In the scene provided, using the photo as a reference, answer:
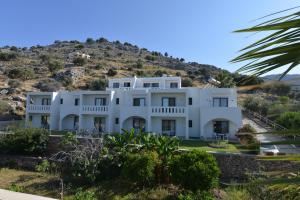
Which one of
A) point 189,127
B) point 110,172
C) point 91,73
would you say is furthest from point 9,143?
point 91,73

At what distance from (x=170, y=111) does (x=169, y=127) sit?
5.86 feet

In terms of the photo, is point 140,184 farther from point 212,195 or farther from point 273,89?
point 273,89

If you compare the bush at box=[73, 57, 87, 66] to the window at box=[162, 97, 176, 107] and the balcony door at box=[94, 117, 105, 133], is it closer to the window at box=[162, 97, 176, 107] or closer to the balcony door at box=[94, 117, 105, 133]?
the balcony door at box=[94, 117, 105, 133]

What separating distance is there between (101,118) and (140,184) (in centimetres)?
1744

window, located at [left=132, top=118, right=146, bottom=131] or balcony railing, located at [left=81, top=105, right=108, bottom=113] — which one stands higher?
balcony railing, located at [left=81, top=105, right=108, bottom=113]

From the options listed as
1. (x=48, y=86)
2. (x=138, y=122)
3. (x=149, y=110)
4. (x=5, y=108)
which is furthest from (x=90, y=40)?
(x=149, y=110)

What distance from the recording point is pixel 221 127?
2830 cm

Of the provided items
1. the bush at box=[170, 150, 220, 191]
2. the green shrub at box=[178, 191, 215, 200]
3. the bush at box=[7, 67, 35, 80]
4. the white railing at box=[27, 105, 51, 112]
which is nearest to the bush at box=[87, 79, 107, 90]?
the bush at box=[7, 67, 35, 80]

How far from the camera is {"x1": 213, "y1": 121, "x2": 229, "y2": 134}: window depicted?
28.1 meters

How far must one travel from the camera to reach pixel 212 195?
14172 millimetres

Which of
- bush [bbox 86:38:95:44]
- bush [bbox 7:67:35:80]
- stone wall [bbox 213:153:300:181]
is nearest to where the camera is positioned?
stone wall [bbox 213:153:300:181]

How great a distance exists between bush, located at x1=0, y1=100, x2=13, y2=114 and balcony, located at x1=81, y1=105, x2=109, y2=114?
13.6 meters

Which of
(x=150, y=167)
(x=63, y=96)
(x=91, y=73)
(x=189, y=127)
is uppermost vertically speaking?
(x=91, y=73)

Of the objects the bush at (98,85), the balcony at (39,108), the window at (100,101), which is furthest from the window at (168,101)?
the bush at (98,85)
